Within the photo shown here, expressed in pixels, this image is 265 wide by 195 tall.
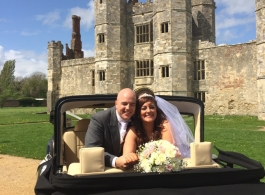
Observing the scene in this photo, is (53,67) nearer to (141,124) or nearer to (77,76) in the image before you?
(77,76)

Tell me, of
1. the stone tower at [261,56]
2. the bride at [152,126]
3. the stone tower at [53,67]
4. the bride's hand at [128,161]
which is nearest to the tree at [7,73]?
the stone tower at [53,67]

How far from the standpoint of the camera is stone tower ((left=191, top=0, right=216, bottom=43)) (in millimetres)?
29906

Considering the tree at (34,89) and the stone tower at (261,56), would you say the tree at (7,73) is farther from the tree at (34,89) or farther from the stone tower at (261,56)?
the stone tower at (261,56)

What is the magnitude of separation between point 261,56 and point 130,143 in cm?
2116

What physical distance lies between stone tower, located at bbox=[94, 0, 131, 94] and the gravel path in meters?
18.9

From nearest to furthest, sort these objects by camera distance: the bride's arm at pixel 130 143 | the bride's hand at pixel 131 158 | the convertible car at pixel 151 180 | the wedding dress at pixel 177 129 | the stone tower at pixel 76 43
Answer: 1. the convertible car at pixel 151 180
2. the bride's hand at pixel 131 158
3. the bride's arm at pixel 130 143
4. the wedding dress at pixel 177 129
5. the stone tower at pixel 76 43

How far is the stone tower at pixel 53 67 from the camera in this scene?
35.7 m

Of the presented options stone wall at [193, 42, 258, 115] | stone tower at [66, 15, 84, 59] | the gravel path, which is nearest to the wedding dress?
the gravel path

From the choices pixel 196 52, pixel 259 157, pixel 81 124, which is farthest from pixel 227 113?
pixel 81 124

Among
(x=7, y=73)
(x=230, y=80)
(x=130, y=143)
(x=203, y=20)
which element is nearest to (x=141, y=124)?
(x=130, y=143)

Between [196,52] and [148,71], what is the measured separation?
4793 mm

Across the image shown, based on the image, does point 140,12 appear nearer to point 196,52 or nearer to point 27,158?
point 196,52

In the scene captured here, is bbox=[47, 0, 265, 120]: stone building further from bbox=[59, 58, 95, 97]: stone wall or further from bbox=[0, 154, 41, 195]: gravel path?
bbox=[0, 154, 41, 195]: gravel path

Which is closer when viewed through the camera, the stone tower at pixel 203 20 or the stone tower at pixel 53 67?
the stone tower at pixel 203 20
